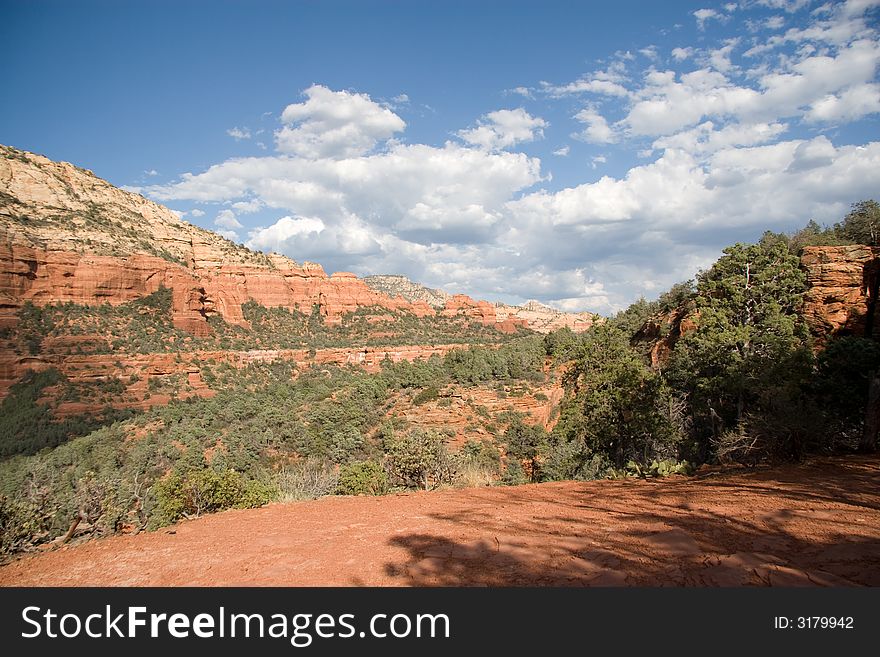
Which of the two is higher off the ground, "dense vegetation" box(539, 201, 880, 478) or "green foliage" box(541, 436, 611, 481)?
"dense vegetation" box(539, 201, 880, 478)

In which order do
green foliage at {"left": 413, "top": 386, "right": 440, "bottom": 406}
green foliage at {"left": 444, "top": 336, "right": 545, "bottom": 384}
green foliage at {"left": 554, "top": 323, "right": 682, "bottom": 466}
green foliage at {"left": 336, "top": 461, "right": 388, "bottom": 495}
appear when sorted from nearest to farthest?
green foliage at {"left": 336, "top": 461, "right": 388, "bottom": 495} → green foliage at {"left": 554, "top": 323, "right": 682, "bottom": 466} → green foliage at {"left": 413, "top": 386, "right": 440, "bottom": 406} → green foliage at {"left": 444, "top": 336, "right": 545, "bottom": 384}

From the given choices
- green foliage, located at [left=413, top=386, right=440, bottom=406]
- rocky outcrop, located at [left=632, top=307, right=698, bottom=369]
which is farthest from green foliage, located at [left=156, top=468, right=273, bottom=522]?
green foliage, located at [left=413, top=386, right=440, bottom=406]

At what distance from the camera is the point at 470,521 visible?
560cm

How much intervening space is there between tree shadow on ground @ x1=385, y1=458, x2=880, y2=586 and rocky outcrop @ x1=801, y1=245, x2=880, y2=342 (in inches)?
557

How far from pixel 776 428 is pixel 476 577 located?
846cm

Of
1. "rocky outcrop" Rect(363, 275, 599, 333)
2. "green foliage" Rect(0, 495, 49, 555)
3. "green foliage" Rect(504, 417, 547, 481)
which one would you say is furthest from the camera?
"rocky outcrop" Rect(363, 275, 599, 333)

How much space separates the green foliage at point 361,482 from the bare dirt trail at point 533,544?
3638 mm

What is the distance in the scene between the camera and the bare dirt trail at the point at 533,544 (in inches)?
148

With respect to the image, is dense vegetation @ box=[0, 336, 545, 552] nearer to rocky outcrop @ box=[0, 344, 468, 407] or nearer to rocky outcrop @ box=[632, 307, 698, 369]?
rocky outcrop @ box=[0, 344, 468, 407]

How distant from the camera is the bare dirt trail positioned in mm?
3750

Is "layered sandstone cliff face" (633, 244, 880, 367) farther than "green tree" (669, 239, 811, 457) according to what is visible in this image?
Yes

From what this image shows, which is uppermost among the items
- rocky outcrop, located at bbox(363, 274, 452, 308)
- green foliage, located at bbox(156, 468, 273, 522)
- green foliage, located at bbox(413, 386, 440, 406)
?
rocky outcrop, located at bbox(363, 274, 452, 308)

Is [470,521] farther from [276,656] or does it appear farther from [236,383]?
[236,383]

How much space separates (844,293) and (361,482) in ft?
66.6
